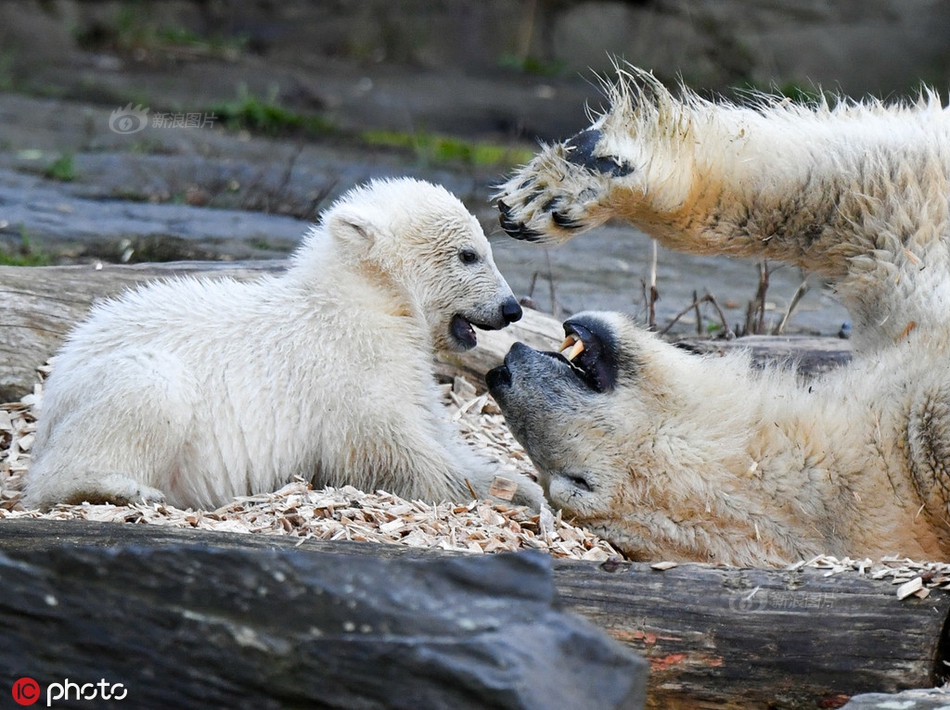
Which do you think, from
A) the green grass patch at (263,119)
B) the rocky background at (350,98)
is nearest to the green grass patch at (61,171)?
the rocky background at (350,98)

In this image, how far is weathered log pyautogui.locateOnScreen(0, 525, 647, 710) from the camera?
1.89 metres

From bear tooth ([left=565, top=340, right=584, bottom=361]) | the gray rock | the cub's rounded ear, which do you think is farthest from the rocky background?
the gray rock

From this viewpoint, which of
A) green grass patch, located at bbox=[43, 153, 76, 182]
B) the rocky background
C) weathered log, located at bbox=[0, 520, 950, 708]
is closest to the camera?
weathered log, located at bbox=[0, 520, 950, 708]

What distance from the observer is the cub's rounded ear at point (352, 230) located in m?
4.07

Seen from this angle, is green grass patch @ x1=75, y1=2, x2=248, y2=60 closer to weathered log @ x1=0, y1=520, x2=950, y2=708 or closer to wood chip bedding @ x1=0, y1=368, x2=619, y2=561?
wood chip bedding @ x1=0, y1=368, x2=619, y2=561

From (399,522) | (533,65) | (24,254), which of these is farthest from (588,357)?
(533,65)

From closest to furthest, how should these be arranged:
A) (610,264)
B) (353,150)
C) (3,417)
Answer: (3,417), (610,264), (353,150)

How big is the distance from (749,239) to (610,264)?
14.7 feet

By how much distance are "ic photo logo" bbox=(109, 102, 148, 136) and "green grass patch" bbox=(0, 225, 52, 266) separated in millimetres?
3747

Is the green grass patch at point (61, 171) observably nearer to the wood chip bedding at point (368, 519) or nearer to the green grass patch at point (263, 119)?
the green grass patch at point (263, 119)

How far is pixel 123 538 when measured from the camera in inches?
105

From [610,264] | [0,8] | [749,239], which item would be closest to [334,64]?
[0,8]

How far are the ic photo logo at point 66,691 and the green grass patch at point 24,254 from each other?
13.5 ft

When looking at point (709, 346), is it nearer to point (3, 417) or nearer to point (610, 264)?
point (3, 417)
